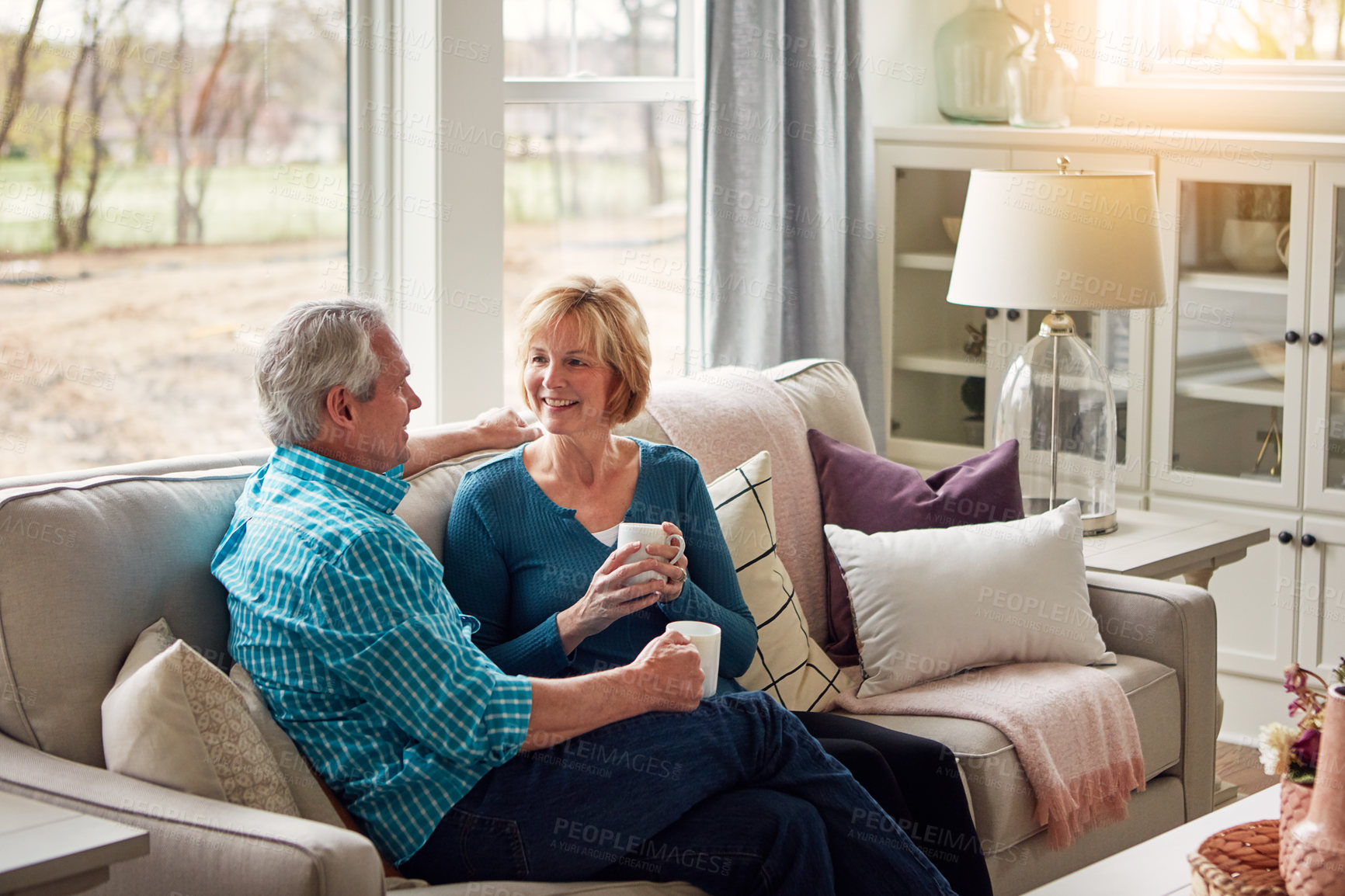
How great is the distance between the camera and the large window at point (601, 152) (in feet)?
10.3

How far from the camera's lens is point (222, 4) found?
2.64 metres

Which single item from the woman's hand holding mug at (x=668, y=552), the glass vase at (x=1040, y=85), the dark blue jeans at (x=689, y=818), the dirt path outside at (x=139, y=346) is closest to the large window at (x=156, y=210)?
the dirt path outside at (x=139, y=346)

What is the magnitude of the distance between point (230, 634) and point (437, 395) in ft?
3.85

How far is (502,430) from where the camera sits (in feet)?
7.50

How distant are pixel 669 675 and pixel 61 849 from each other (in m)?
0.73

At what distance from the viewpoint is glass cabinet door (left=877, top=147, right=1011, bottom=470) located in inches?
152

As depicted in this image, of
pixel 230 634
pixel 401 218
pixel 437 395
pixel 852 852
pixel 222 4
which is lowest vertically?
pixel 852 852

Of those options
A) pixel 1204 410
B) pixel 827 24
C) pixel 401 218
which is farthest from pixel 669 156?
pixel 1204 410

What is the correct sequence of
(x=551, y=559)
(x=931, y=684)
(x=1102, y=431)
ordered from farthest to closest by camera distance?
(x=1102, y=431), (x=931, y=684), (x=551, y=559)

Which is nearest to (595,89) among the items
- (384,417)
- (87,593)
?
(384,417)

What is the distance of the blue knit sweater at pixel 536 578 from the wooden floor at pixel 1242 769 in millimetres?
1587

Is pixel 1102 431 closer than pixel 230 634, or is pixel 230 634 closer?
pixel 230 634

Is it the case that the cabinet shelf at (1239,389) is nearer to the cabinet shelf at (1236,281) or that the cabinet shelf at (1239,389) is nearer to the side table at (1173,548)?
the cabinet shelf at (1236,281)

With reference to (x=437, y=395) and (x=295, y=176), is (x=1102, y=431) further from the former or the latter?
(x=295, y=176)
